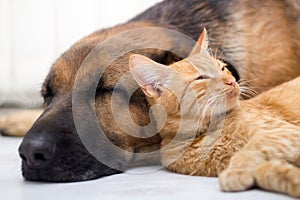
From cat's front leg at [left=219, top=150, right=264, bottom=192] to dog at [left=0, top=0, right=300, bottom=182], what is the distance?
1.10ft

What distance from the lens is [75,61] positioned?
1609 millimetres

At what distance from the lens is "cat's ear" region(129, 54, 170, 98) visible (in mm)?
1482

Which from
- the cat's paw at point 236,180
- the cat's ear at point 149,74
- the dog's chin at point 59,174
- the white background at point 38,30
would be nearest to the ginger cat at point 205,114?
the cat's ear at point 149,74

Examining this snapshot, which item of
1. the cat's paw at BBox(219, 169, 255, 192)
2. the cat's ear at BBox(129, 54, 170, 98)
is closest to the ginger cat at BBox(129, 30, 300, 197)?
the cat's ear at BBox(129, 54, 170, 98)

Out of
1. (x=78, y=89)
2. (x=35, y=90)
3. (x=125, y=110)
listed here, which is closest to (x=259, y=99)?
(x=125, y=110)

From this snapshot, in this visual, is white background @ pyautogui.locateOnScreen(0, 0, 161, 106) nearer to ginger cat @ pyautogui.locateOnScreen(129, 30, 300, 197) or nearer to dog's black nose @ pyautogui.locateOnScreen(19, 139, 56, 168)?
ginger cat @ pyautogui.locateOnScreen(129, 30, 300, 197)

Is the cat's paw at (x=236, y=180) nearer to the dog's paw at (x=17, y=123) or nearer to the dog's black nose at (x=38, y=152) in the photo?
the dog's black nose at (x=38, y=152)

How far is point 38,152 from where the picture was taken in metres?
1.38

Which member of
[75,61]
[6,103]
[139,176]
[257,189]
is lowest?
[6,103]

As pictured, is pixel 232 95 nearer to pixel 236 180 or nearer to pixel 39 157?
pixel 236 180

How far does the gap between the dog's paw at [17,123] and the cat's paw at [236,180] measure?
1.18 m

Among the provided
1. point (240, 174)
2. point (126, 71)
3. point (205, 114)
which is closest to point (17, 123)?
point (126, 71)

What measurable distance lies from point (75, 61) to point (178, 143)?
37cm

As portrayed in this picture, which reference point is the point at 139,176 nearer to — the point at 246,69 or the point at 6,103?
the point at 246,69
